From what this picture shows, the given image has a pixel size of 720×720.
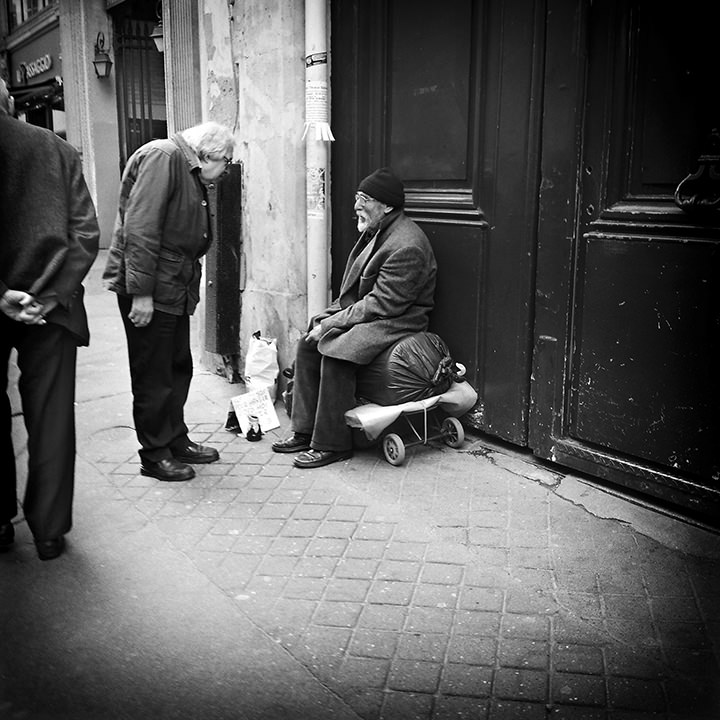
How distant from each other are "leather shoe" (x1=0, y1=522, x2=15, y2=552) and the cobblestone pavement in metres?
0.62

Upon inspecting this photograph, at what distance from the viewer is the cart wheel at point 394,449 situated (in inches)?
177

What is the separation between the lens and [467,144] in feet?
15.1

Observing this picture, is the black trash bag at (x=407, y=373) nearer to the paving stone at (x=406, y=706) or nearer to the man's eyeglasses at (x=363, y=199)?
the man's eyeglasses at (x=363, y=199)

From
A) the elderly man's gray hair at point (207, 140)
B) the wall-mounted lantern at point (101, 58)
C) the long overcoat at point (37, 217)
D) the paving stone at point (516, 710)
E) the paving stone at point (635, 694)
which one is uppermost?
the wall-mounted lantern at point (101, 58)

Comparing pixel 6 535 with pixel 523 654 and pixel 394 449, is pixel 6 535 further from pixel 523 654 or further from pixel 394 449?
pixel 523 654

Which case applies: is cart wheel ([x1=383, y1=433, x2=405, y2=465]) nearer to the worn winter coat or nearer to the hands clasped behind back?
the worn winter coat

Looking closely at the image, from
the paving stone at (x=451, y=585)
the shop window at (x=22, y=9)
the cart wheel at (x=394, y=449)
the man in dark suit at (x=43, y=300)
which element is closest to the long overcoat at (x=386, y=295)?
the cart wheel at (x=394, y=449)

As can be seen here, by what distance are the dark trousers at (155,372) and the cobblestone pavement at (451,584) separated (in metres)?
0.23

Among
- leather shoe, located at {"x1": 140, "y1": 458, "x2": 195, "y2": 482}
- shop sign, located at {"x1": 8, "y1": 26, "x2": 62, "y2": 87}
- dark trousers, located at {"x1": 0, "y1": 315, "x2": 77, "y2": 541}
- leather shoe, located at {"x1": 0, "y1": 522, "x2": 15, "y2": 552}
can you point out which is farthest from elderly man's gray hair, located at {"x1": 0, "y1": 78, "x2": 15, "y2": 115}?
shop sign, located at {"x1": 8, "y1": 26, "x2": 62, "y2": 87}

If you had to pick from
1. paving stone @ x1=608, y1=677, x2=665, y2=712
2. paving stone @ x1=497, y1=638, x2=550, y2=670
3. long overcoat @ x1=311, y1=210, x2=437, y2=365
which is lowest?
paving stone @ x1=608, y1=677, x2=665, y2=712

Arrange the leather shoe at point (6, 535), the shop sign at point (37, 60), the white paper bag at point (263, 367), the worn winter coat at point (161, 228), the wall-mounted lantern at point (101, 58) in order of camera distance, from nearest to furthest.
Answer: the leather shoe at point (6, 535), the worn winter coat at point (161, 228), the white paper bag at point (263, 367), the wall-mounted lantern at point (101, 58), the shop sign at point (37, 60)

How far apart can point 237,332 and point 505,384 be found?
2290mm

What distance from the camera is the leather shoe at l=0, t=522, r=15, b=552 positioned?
3520 millimetres

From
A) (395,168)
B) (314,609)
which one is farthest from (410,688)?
(395,168)
